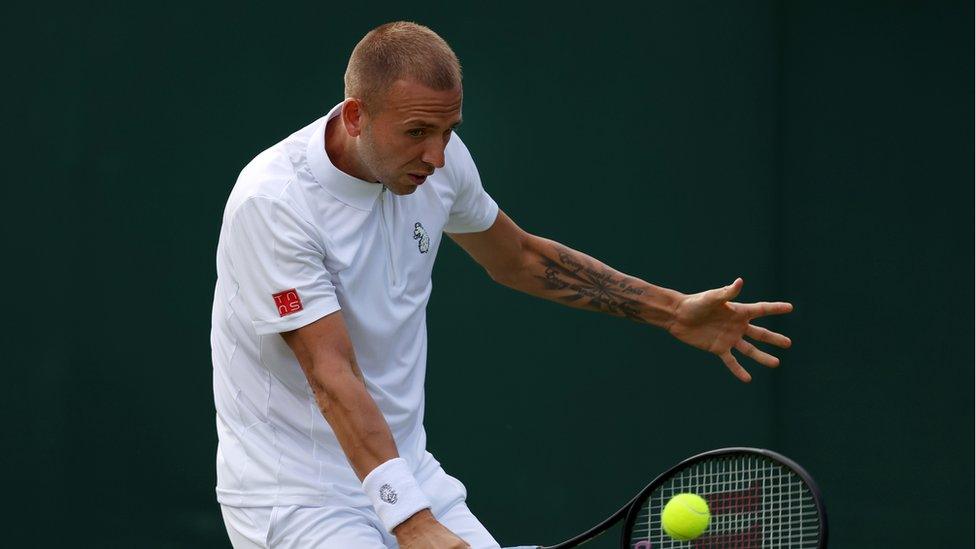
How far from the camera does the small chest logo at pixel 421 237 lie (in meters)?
2.82

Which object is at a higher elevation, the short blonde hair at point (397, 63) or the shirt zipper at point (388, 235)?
the short blonde hair at point (397, 63)

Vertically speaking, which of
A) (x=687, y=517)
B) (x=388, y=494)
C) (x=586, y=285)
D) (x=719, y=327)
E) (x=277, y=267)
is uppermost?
(x=277, y=267)

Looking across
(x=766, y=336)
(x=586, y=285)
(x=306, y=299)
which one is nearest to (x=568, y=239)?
(x=586, y=285)

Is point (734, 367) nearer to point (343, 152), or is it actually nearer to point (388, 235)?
point (388, 235)

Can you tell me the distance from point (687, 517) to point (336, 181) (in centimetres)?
98

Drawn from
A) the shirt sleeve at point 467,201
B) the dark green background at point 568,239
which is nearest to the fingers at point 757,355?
the shirt sleeve at point 467,201

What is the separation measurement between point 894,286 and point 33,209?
2.46 meters

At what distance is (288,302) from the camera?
7.98 feet

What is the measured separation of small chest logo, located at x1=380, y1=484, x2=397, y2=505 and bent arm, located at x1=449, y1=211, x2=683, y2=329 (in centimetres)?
102

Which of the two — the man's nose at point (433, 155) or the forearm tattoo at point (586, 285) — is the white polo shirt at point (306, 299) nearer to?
the man's nose at point (433, 155)

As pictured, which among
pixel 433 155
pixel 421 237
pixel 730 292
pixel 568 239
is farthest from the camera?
pixel 568 239

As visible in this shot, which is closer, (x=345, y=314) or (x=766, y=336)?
(x=345, y=314)

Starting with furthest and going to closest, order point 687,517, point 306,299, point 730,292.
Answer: point 730,292
point 687,517
point 306,299

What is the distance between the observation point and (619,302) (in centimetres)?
330
